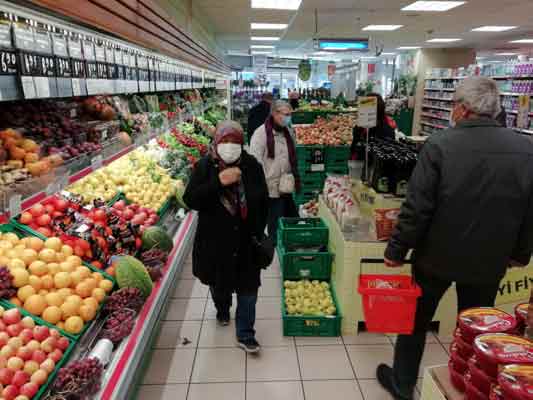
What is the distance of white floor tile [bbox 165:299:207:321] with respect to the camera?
3650mm

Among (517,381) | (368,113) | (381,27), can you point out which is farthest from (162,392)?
(381,27)

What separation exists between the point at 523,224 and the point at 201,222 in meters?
1.98

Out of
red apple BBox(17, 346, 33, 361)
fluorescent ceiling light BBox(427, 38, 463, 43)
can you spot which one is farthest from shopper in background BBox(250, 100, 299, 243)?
fluorescent ceiling light BBox(427, 38, 463, 43)

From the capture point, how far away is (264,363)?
3.03 m

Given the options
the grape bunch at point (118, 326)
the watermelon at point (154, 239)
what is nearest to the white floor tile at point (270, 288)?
the watermelon at point (154, 239)

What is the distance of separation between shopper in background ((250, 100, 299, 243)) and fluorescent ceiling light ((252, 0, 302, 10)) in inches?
160

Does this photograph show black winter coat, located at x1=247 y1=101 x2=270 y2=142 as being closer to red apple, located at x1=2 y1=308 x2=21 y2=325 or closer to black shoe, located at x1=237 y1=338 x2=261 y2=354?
black shoe, located at x1=237 y1=338 x2=261 y2=354

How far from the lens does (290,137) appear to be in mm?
4617

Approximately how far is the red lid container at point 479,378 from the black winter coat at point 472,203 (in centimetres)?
105

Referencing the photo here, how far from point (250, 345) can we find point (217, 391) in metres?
0.45

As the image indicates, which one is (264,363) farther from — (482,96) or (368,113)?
(368,113)

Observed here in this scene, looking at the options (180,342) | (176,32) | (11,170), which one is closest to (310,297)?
(180,342)

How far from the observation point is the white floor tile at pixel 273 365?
2885 millimetres

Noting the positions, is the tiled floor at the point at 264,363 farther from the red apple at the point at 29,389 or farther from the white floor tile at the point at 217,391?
the red apple at the point at 29,389
